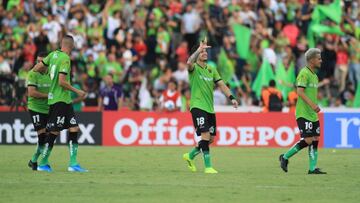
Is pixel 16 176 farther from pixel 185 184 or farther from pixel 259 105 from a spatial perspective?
pixel 259 105

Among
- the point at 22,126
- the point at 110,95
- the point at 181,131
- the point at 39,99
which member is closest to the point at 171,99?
the point at 181,131

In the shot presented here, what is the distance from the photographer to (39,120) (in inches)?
747

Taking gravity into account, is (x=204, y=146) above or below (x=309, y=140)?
below

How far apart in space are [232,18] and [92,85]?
493 cm

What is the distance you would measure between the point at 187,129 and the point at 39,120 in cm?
952

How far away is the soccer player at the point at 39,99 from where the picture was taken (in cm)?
1884

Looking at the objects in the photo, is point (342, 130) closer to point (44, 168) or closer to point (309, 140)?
point (309, 140)

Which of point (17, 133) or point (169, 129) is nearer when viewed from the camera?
point (169, 129)

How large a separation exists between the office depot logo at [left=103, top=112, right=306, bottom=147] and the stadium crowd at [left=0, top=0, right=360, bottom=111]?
4.04ft

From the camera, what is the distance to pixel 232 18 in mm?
31109

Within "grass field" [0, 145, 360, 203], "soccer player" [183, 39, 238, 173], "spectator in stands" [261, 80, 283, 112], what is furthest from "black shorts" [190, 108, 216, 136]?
"spectator in stands" [261, 80, 283, 112]

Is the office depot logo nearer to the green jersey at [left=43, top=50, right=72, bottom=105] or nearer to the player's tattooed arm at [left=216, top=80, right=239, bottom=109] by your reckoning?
the player's tattooed arm at [left=216, top=80, right=239, bottom=109]

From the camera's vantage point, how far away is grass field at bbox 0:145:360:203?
45.1 ft

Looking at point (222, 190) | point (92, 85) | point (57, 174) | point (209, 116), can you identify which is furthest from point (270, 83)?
point (222, 190)
